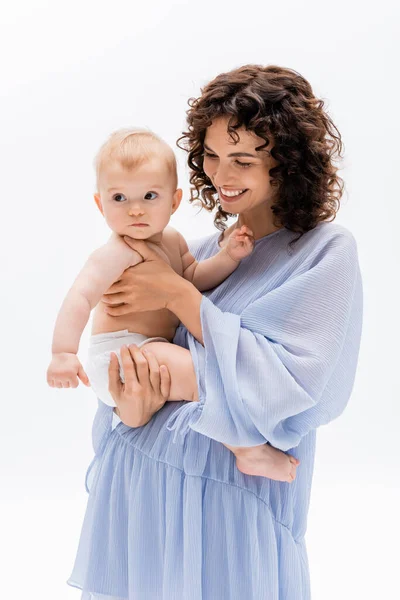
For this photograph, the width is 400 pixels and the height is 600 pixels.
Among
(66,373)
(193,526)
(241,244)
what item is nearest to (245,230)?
(241,244)

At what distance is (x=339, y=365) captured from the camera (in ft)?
7.85

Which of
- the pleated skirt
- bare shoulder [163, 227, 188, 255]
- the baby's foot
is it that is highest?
bare shoulder [163, 227, 188, 255]

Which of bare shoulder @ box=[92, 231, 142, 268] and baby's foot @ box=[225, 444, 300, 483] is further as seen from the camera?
bare shoulder @ box=[92, 231, 142, 268]

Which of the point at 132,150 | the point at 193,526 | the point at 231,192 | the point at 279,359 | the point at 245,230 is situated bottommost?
the point at 193,526

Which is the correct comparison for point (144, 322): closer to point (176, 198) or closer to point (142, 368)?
point (142, 368)

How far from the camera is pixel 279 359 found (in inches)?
89.0

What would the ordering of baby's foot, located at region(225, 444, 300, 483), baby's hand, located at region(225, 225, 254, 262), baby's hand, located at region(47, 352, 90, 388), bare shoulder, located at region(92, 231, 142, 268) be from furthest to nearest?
baby's hand, located at region(225, 225, 254, 262) → bare shoulder, located at region(92, 231, 142, 268) → baby's foot, located at region(225, 444, 300, 483) → baby's hand, located at region(47, 352, 90, 388)

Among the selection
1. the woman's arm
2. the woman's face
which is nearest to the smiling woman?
the woman's face

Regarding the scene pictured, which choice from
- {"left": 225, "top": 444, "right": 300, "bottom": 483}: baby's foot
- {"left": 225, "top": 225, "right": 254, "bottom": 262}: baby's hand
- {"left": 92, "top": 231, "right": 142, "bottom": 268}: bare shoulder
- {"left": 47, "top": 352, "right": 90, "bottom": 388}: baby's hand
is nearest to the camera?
{"left": 47, "top": 352, "right": 90, "bottom": 388}: baby's hand

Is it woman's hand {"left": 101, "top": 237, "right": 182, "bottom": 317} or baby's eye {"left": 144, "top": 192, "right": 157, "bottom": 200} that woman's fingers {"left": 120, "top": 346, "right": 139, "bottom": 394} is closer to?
woman's hand {"left": 101, "top": 237, "right": 182, "bottom": 317}

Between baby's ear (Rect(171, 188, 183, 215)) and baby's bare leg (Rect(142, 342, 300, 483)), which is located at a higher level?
baby's ear (Rect(171, 188, 183, 215))

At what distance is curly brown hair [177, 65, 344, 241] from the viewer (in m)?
2.37

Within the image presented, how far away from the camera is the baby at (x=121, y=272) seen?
229cm

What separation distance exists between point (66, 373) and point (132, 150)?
575mm
